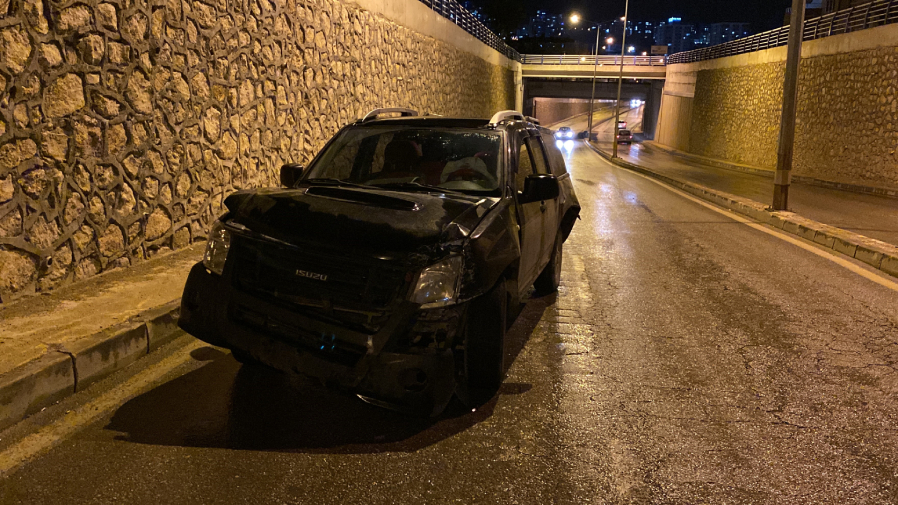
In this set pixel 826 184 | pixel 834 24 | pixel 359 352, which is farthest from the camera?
pixel 834 24

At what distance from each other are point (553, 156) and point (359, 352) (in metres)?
3.91

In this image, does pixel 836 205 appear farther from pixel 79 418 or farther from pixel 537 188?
pixel 79 418

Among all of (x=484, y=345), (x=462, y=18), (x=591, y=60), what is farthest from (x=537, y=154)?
(x=591, y=60)

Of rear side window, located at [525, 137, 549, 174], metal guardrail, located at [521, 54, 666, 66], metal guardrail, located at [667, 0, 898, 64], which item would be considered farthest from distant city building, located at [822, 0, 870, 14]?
rear side window, located at [525, 137, 549, 174]

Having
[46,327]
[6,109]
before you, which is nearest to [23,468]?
[46,327]

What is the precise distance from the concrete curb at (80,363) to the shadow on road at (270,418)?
48cm

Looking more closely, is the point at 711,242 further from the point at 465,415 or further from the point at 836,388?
the point at 465,415

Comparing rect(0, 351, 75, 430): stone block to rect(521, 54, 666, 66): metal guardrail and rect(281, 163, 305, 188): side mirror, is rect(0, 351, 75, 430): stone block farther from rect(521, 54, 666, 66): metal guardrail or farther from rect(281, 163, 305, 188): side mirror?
rect(521, 54, 666, 66): metal guardrail

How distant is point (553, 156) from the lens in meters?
6.55

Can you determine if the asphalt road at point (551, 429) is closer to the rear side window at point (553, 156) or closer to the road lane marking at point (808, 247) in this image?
the rear side window at point (553, 156)

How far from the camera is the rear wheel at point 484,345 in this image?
12.4 feet

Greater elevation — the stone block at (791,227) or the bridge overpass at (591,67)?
the bridge overpass at (591,67)

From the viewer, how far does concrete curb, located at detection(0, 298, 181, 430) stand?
11.8 feet

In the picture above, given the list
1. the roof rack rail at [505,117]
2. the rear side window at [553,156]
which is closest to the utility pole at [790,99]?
the rear side window at [553,156]
